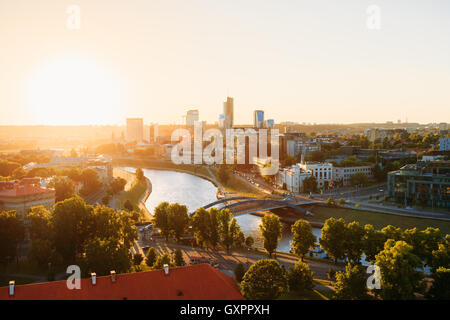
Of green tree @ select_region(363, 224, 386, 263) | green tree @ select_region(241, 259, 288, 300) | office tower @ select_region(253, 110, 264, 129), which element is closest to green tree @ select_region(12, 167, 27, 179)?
green tree @ select_region(241, 259, 288, 300)

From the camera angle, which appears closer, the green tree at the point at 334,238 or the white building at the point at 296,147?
the green tree at the point at 334,238

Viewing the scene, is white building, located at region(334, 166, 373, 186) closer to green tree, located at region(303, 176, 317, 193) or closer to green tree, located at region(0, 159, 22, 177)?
green tree, located at region(303, 176, 317, 193)

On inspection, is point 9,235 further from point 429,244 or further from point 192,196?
point 192,196

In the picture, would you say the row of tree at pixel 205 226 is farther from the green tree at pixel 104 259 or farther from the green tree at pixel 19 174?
the green tree at pixel 19 174

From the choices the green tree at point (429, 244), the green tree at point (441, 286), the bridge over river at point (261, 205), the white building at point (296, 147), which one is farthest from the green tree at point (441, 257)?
the white building at point (296, 147)

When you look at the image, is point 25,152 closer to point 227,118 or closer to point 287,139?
point 287,139
